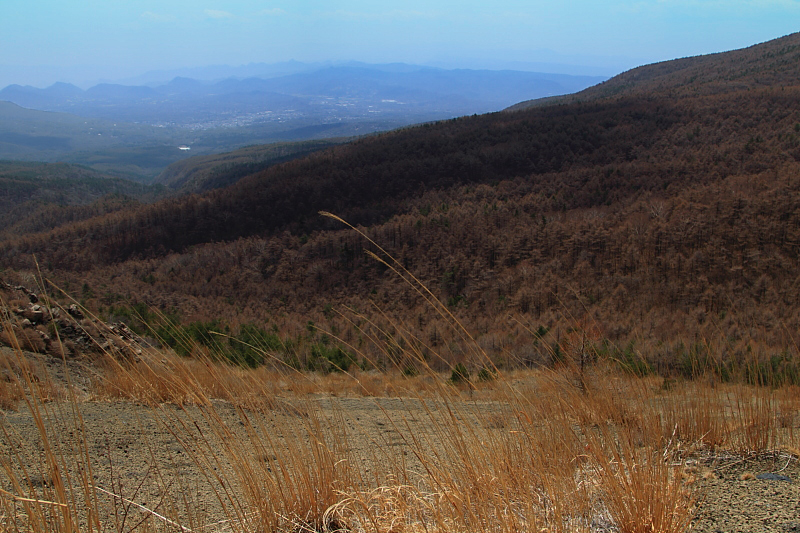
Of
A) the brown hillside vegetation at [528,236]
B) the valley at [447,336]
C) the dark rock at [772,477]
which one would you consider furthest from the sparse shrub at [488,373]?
the dark rock at [772,477]

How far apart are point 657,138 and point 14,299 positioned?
158ft

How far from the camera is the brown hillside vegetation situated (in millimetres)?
17344

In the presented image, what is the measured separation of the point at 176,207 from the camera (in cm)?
4903

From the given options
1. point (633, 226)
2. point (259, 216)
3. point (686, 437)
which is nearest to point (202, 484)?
point (686, 437)

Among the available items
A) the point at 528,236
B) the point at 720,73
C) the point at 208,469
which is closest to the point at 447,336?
the point at 528,236

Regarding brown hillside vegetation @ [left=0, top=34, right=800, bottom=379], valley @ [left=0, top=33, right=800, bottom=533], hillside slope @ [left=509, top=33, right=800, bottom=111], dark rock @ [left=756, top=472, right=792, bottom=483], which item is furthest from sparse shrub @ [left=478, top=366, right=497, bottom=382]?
hillside slope @ [left=509, top=33, right=800, bottom=111]

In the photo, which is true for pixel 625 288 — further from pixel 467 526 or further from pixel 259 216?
pixel 259 216

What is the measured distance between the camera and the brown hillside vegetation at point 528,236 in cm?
1734

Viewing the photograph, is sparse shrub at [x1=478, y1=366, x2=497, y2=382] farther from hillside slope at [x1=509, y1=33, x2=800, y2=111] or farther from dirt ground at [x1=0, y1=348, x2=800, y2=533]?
hillside slope at [x1=509, y1=33, x2=800, y2=111]

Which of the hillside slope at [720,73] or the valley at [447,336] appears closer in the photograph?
the valley at [447,336]

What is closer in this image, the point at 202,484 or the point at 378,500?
the point at 378,500

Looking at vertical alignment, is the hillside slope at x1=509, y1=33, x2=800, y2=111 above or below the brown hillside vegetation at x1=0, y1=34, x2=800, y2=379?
above

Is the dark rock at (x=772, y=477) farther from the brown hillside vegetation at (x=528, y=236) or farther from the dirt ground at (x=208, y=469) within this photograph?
the brown hillside vegetation at (x=528, y=236)

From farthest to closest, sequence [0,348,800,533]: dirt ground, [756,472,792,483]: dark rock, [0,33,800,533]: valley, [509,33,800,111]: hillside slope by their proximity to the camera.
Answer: [509,33,800,111]: hillside slope, [756,472,792,483]: dark rock, [0,33,800,533]: valley, [0,348,800,533]: dirt ground
